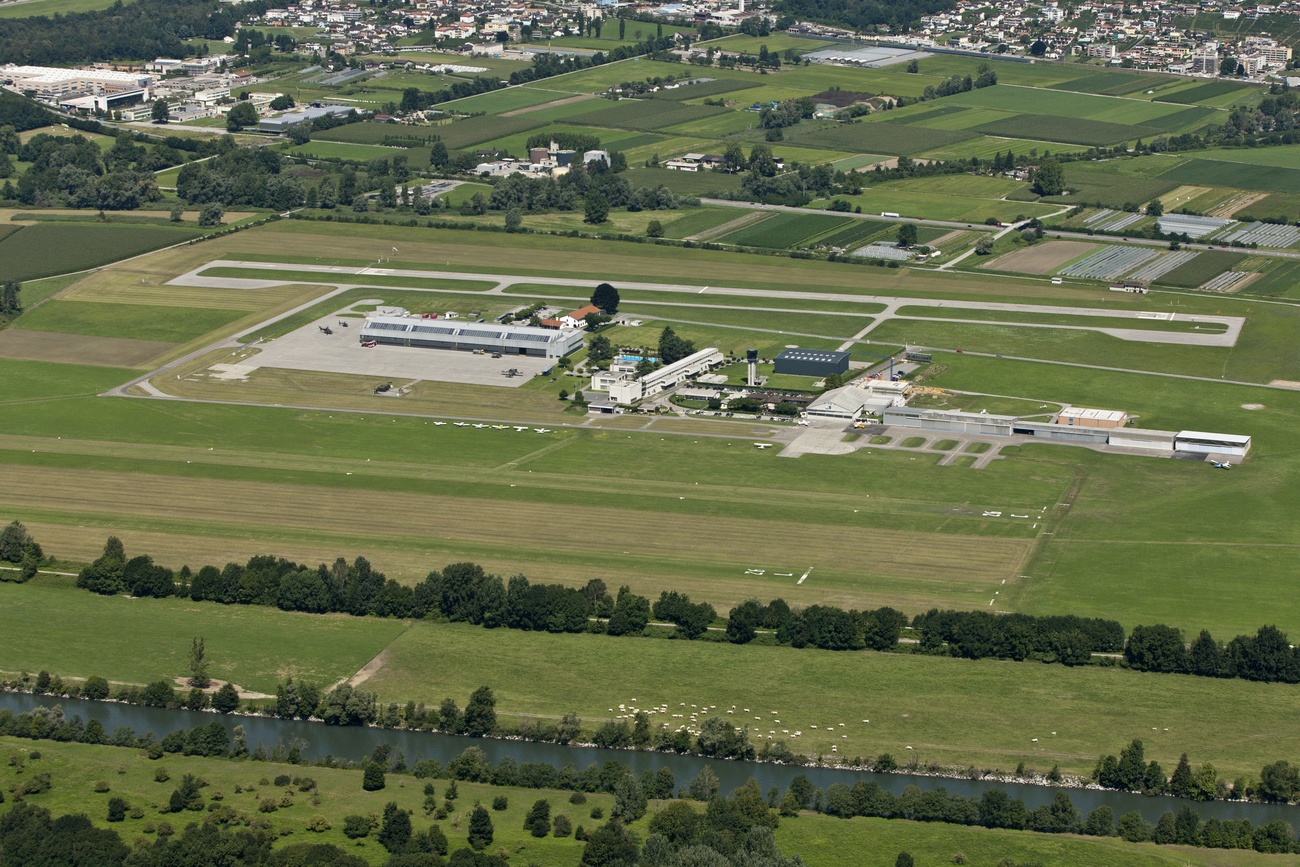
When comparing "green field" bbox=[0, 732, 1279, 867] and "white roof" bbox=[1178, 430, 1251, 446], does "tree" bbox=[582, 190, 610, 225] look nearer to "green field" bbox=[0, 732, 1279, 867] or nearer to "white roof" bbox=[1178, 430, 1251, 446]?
"white roof" bbox=[1178, 430, 1251, 446]

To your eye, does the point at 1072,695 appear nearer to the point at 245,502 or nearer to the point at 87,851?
the point at 87,851

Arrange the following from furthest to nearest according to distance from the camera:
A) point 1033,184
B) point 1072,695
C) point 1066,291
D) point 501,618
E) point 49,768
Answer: point 1033,184 → point 1066,291 → point 501,618 → point 1072,695 → point 49,768

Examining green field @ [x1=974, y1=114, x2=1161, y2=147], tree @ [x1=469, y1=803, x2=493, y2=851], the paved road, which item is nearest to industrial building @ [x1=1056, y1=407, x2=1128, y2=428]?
the paved road

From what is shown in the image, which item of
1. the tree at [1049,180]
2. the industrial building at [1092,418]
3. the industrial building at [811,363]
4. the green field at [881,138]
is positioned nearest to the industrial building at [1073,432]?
the industrial building at [1092,418]

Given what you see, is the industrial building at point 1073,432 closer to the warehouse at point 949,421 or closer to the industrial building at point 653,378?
the warehouse at point 949,421

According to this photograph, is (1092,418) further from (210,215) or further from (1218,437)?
Answer: (210,215)

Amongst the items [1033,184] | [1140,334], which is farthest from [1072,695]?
[1033,184]

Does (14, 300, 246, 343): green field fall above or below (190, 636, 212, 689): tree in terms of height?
above
